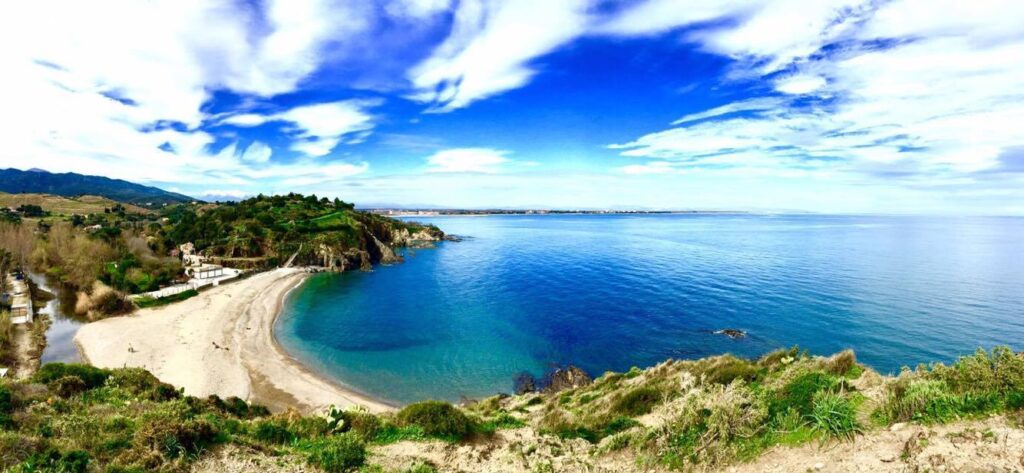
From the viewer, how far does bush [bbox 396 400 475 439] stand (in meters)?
14.2

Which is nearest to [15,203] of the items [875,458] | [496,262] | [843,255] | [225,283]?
[225,283]

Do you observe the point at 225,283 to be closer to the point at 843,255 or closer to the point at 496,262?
the point at 496,262

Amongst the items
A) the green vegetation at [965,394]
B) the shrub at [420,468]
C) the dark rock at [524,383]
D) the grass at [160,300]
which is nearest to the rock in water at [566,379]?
the dark rock at [524,383]

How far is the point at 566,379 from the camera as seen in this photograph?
98.1ft

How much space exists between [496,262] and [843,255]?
77095mm

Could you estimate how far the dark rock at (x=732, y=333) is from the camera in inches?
1447

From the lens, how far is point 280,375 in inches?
1186

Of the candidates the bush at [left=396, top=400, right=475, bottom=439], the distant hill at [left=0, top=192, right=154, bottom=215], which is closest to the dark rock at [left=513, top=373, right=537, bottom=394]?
the bush at [left=396, top=400, right=475, bottom=439]

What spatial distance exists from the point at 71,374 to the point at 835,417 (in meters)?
28.6

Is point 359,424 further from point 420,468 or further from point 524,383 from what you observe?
point 524,383

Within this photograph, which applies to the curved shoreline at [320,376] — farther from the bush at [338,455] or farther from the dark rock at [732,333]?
the dark rock at [732,333]

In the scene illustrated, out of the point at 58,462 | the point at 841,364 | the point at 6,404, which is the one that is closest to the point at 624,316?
the point at 841,364

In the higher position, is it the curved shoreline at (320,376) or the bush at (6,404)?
the bush at (6,404)

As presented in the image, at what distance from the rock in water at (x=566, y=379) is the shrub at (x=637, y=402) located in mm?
11774
